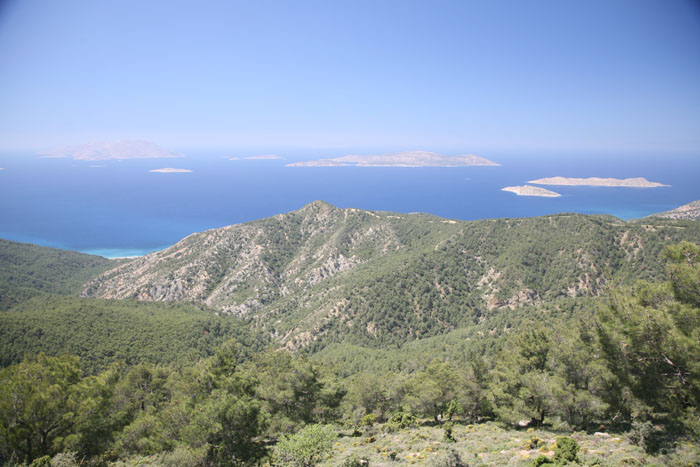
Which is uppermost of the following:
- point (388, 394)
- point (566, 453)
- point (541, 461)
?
point (566, 453)

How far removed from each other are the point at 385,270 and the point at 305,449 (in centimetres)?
Answer: 8162

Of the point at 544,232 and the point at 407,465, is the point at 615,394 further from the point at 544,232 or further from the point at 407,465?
the point at 544,232

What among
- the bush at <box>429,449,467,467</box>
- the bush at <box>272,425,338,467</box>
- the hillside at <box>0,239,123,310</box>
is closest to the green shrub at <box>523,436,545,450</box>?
the bush at <box>429,449,467,467</box>

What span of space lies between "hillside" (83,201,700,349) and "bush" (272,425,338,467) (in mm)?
63917

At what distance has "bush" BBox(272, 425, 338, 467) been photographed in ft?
54.8

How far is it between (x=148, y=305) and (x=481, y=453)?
9858 centimetres

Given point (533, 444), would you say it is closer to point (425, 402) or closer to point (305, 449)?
point (305, 449)

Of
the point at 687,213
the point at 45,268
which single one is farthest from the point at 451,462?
the point at 687,213

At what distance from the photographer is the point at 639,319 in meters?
14.1

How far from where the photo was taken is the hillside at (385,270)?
81.8 metres

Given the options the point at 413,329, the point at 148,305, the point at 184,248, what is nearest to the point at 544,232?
the point at 413,329

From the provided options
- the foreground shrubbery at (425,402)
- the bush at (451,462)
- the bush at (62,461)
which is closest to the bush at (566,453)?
the foreground shrubbery at (425,402)

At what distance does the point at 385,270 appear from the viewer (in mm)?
97250

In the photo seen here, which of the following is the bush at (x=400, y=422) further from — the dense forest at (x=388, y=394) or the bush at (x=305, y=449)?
the bush at (x=305, y=449)
